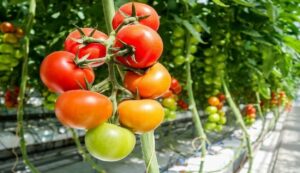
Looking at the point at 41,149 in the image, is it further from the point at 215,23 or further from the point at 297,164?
the point at 297,164

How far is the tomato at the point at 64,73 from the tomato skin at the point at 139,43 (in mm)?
29

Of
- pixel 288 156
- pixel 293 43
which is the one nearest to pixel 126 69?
pixel 293 43

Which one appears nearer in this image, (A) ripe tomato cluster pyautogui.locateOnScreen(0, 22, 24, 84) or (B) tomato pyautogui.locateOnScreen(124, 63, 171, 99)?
(B) tomato pyautogui.locateOnScreen(124, 63, 171, 99)

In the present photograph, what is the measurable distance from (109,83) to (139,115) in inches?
1.4

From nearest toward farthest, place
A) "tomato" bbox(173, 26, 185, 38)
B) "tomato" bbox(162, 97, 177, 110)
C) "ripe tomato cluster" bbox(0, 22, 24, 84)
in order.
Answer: "ripe tomato cluster" bbox(0, 22, 24, 84) → "tomato" bbox(173, 26, 185, 38) → "tomato" bbox(162, 97, 177, 110)

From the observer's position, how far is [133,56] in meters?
0.28

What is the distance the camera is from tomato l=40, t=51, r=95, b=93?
0.28 metres

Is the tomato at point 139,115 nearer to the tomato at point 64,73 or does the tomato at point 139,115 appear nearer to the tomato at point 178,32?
the tomato at point 64,73

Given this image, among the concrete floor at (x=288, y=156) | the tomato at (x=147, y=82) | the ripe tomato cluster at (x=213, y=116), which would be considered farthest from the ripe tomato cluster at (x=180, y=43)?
the concrete floor at (x=288, y=156)

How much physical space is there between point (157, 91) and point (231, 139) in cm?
282

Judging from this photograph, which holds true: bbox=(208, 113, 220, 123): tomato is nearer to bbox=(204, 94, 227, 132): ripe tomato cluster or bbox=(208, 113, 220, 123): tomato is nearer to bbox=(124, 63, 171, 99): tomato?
bbox=(204, 94, 227, 132): ripe tomato cluster

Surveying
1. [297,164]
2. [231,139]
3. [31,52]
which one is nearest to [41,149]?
[31,52]

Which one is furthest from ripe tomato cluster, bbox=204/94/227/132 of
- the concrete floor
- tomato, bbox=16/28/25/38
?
the concrete floor

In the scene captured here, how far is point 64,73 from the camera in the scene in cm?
28
